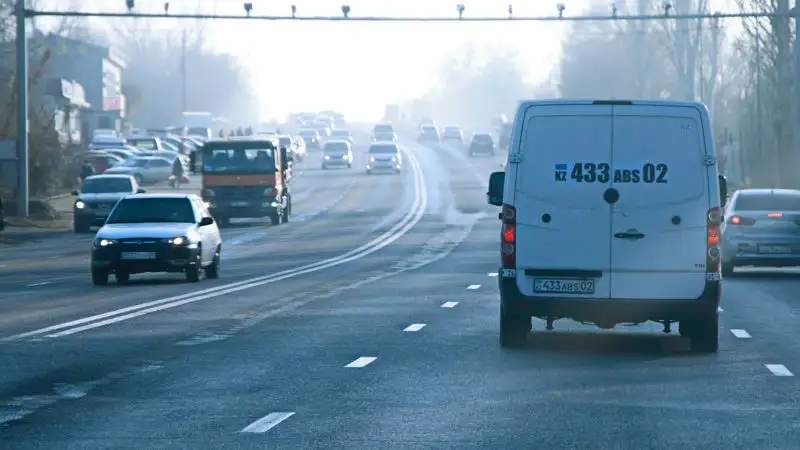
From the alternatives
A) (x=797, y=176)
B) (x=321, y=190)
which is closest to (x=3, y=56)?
(x=321, y=190)

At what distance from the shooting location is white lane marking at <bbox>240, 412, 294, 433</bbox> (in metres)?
11.2

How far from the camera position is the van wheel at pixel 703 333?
16797 millimetres

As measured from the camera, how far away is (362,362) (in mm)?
15844

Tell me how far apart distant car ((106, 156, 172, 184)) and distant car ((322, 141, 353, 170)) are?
803 inches

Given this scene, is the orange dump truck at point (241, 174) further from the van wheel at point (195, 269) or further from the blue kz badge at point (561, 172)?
the blue kz badge at point (561, 172)

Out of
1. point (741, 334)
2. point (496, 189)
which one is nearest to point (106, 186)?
point (741, 334)

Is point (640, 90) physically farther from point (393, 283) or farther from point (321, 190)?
point (393, 283)

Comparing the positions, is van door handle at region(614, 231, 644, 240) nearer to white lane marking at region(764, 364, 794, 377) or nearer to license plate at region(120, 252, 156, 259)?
white lane marking at region(764, 364, 794, 377)

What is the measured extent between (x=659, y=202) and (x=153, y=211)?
49.2 ft

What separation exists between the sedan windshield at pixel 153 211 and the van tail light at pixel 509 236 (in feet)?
44.7

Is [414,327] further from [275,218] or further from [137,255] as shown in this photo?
[275,218]

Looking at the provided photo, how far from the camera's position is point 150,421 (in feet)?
38.3

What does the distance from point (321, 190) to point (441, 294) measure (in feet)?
187

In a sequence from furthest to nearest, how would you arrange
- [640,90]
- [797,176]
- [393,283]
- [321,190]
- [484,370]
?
[640,90] → [321,190] → [797,176] → [393,283] → [484,370]
